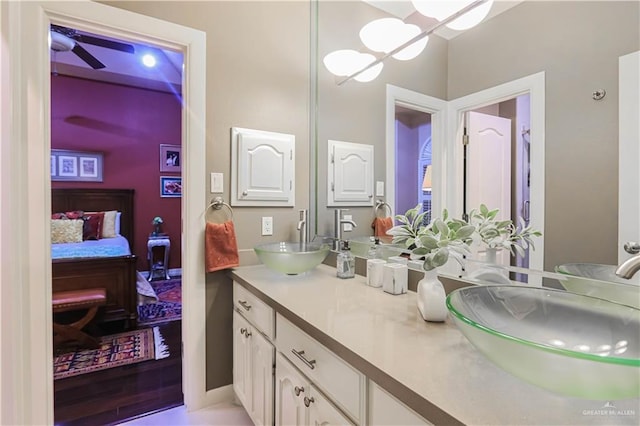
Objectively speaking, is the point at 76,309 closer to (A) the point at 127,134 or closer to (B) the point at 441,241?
(B) the point at 441,241

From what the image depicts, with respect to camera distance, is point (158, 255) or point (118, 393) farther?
point (158, 255)

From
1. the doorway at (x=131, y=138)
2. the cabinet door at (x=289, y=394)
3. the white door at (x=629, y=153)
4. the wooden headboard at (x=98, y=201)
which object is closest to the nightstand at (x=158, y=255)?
the doorway at (x=131, y=138)

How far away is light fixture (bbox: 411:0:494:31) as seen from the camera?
4.06 feet

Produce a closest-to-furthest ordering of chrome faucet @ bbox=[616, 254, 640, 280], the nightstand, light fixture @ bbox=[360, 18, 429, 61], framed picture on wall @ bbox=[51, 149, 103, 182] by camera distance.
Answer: chrome faucet @ bbox=[616, 254, 640, 280]
light fixture @ bbox=[360, 18, 429, 61]
framed picture on wall @ bbox=[51, 149, 103, 182]
the nightstand

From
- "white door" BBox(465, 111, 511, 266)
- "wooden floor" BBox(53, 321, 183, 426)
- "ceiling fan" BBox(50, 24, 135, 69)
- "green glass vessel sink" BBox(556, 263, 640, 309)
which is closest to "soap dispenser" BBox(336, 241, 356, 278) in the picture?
"white door" BBox(465, 111, 511, 266)

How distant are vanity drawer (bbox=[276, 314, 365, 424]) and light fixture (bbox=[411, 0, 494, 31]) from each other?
1362mm

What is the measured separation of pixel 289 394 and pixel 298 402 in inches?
3.2

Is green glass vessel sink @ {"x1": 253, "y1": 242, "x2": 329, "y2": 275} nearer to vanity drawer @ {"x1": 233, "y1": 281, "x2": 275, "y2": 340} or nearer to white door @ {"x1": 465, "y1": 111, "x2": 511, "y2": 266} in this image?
vanity drawer @ {"x1": 233, "y1": 281, "x2": 275, "y2": 340}

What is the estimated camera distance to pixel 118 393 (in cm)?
200

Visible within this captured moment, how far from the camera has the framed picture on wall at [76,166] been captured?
173 inches

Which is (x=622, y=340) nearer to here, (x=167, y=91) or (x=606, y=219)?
(x=606, y=219)

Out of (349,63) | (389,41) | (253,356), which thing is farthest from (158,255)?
(389,41)

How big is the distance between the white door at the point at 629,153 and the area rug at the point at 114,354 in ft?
9.32

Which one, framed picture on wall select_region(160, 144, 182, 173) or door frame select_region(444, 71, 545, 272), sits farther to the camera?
framed picture on wall select_region(160, 144, 182, 173)
